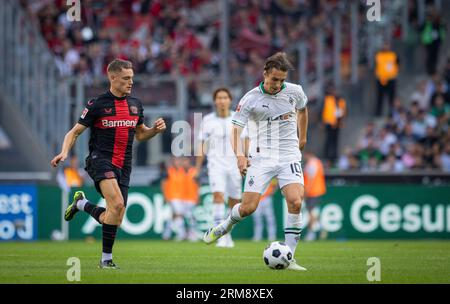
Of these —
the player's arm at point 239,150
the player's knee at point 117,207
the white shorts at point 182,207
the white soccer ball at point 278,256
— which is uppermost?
the player's arm at point 239,150

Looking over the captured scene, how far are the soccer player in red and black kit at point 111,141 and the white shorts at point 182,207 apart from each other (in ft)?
37.6

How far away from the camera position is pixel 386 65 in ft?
91.0

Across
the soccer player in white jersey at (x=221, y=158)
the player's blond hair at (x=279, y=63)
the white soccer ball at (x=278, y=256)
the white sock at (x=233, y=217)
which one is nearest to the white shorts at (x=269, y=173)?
the white sock at (x=233, y=217)

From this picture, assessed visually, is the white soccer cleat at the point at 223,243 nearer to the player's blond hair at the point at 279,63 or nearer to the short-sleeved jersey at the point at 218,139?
the short-sleeved jersey at the point at 218,139

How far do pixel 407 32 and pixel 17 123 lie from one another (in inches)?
437

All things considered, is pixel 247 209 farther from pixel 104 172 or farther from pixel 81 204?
pixel 81 204

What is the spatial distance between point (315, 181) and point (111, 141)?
1214 centimetres

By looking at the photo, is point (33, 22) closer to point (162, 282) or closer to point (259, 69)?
point (259, 69)

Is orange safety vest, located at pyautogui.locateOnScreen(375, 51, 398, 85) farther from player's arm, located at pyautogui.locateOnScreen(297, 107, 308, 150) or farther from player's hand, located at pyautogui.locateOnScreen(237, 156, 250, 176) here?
player's hand, located at pyautogui.locateOnScreen(237, 156, 250, 176)

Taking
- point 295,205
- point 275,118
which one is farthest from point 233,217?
point 275,118

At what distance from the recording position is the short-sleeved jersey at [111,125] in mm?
13086

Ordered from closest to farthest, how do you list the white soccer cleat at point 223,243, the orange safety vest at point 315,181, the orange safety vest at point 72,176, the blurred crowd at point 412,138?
the white soccer cleat at point 223,243
the orange safety vest at point 315,181
the orange safety vest at point 72,176
the blurred crowd at point 412,138

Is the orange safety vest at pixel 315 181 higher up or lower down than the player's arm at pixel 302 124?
lower down

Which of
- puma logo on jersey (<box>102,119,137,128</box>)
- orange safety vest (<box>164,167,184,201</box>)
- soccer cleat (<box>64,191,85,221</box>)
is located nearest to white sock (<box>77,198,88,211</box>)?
soccer cleat (<box>64,191,85,221</box>)
